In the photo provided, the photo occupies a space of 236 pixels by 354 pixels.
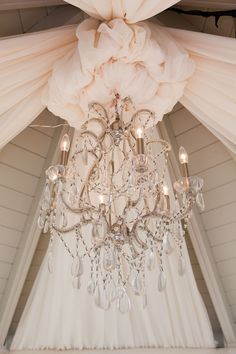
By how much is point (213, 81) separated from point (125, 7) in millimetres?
718

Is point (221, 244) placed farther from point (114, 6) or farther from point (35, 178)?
point (114, 6)

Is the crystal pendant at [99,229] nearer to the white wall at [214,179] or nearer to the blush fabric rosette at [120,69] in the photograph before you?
the blush fabric rosette at [120,69]

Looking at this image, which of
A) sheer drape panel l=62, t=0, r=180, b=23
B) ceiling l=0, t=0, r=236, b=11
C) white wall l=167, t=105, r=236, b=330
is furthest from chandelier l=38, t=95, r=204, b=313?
white wall l=167, t=105, r=236, b=330

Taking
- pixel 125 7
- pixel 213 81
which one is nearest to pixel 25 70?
pixel 125 7

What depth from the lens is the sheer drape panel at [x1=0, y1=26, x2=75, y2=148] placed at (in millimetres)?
1793

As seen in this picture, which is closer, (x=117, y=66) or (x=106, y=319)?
(x=117, y=66)

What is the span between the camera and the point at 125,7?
5.24 feet

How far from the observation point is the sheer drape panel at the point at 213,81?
1802 millimetres

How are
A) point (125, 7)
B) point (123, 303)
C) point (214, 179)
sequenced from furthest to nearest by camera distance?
1. point (214, 179)
2. point (123, 303)
3. point (125, 7)

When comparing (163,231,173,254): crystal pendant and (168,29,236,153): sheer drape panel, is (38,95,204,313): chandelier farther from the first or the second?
(168,29,236,153): sheer drape panel

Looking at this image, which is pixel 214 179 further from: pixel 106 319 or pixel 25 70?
pixel 25 70

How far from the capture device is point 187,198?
1.90 metres

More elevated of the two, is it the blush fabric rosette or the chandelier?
the blush fabric rosette

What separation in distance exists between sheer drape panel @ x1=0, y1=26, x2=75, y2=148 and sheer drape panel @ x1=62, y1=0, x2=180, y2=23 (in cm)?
29
